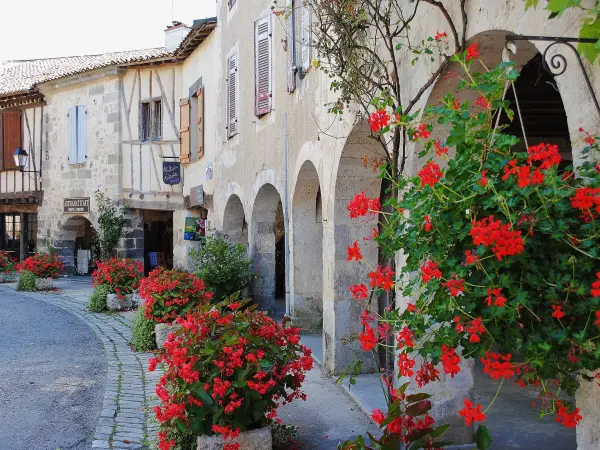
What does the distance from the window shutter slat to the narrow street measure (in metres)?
7.88

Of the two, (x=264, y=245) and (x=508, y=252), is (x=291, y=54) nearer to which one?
(x=264, y=245)

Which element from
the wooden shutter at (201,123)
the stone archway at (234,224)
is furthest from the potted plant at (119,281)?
the wooden shutter at (201,123)

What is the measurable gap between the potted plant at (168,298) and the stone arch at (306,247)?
47.5 inches

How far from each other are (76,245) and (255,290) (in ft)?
40.6

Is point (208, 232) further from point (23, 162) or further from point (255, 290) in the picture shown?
point (23, 162)

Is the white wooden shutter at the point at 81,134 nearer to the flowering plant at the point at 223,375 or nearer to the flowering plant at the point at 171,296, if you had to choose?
the flowering plant at the point at 171,296

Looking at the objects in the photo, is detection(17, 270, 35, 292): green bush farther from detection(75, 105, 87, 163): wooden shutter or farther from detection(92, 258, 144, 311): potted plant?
detection(75, 105, 87, 163): wooden shutter

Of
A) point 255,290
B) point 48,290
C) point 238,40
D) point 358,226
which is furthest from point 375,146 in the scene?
point 48,290

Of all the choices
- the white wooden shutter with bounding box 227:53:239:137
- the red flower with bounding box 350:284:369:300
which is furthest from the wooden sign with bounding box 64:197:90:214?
the red flower with bounding box 350:284:369:300

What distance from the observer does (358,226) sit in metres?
6.40

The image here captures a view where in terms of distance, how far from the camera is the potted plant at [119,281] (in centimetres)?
1230

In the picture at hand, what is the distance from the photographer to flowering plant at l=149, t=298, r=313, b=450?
3.87 meters

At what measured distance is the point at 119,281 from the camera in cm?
1261

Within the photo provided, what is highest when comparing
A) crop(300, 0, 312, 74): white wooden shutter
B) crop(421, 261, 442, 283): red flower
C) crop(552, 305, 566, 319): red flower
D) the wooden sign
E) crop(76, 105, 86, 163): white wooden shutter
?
crop(76, 105, 86, 163): white wooden shutter
